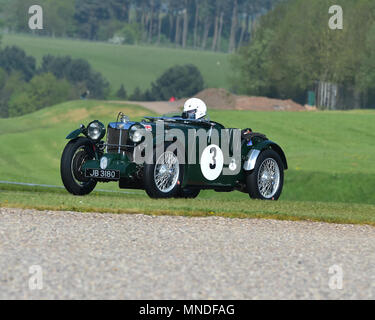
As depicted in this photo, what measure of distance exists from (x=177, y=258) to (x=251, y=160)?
6258mm

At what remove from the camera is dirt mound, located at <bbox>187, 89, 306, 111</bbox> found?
259 ft

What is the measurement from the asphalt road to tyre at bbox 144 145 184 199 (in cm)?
152

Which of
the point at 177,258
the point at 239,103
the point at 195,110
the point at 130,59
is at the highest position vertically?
the point at 195,110

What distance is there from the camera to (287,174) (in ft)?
90.0

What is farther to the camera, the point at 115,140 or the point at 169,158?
the point at 115,140

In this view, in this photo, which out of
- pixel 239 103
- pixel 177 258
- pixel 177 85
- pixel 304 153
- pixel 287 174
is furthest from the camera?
pixel 177 85

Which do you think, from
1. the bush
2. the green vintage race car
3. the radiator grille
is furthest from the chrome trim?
the bush

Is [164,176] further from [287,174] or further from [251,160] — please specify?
[287,174]

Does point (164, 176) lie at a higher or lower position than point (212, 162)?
lower

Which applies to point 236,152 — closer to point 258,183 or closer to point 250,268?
point 258,183

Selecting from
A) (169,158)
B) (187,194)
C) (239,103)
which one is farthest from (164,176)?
(239,103)

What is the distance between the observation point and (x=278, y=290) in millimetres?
7781

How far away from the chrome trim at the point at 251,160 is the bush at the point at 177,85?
115 metres

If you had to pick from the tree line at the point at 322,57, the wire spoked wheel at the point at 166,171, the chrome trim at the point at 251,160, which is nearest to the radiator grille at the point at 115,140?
the wire spoked wheel at the point at 166,171
